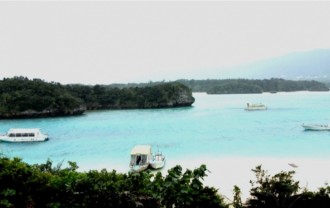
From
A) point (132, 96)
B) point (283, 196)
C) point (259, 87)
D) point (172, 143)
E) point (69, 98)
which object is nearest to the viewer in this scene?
point (283, 196)

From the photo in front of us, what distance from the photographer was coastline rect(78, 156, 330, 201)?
17156mm

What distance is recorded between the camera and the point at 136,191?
704 centimetres

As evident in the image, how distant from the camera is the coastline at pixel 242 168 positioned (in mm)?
17156

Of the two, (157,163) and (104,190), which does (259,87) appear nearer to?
(157,163)

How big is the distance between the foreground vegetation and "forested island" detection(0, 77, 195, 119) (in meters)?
52.8

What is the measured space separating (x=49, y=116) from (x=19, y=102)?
472cm

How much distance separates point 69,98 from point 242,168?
143 ft

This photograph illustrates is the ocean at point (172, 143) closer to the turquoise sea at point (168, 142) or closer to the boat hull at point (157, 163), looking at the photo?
the turquoise sea at point (168, 142)

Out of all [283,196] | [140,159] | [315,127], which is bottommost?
[315,127]

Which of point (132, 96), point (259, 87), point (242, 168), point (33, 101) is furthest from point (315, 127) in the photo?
point (259, 87)

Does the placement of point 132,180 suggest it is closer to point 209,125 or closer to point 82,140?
point 82,140

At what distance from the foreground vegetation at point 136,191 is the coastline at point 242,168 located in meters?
7.98

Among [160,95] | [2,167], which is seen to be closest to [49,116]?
[160,95]

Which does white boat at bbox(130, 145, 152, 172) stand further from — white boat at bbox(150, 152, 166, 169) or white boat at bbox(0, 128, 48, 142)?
white boat at bbox(0, 128, 48, 142)
